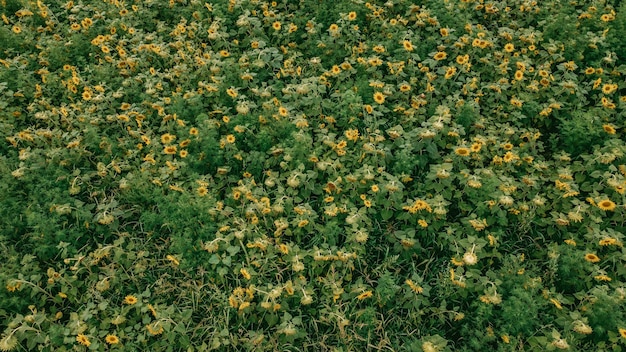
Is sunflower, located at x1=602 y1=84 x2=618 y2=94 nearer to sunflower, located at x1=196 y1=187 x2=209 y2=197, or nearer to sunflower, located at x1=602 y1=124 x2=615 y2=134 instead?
sunflower, located at x1=602 y1=124 x2=615 y2=134

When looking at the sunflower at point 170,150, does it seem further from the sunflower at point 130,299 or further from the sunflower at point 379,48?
the sunflower at point 379,48

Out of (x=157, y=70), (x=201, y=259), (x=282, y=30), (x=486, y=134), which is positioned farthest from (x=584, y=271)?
(x=157, y=70)

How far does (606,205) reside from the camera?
369 cm

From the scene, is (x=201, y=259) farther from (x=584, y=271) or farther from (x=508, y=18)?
(x=508, y=18)

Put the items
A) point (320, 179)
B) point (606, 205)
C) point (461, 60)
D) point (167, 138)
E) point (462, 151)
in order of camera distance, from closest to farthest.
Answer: point (606, 205) → point (462, 151) → point (320, 179) → point (167, 138) → point (461, 60)

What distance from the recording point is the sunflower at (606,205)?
3664 millimetres

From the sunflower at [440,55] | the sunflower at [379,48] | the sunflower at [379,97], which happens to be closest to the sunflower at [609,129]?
the sunflower at [440,55]

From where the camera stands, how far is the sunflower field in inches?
134

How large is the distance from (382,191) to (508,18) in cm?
257

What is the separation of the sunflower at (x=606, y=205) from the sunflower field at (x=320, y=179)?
0.7 inches

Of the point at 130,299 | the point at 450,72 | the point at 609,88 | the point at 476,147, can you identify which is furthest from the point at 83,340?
the point at 609,88

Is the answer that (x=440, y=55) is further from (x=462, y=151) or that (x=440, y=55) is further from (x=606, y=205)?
(x=606, y=205)

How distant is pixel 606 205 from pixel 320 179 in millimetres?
2078

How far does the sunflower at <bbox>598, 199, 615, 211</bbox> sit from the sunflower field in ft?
0.05
